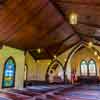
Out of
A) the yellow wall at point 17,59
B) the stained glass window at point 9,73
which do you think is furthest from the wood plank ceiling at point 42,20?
the stained glass window at point 9,73

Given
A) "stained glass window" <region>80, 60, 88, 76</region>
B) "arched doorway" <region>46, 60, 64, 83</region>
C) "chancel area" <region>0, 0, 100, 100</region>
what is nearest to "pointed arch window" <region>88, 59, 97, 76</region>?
"chancel area" <region>0, 0, 100, 100</region>

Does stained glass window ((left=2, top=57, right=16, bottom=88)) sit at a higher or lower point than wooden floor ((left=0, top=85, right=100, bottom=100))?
higher

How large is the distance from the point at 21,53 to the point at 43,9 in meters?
4.15

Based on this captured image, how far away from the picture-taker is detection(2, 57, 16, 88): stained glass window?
8.15m

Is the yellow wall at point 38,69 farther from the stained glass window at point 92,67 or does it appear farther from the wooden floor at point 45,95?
the wooden floor at point 45,95

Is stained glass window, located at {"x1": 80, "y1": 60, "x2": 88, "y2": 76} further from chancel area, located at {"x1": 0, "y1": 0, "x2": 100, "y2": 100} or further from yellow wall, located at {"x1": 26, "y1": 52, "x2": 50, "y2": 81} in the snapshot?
yellow wall, located at {"x1": 26, "y1": 52, "x2": 50, "y2": 81}

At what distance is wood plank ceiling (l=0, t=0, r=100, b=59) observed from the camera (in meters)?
5.19

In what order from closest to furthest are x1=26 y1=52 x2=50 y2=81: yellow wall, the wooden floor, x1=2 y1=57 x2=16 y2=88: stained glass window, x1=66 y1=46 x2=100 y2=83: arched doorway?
the wooden floor
x1=2 y1=57 x2=16 y2=88: stained glass window
x1=26 y1=52 x2=50 y2=81: yellow wall
x1=66 y1=46 x2=100 y2=83: arched doorway

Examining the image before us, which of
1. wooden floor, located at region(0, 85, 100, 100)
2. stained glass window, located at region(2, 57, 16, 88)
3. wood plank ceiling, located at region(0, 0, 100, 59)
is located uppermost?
wood plank ceiling, located at region(0, 0, 100, 59)

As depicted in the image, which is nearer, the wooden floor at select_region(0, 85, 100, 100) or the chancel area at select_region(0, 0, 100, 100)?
the wooden floor at select_region(0, 85, 100, 100)

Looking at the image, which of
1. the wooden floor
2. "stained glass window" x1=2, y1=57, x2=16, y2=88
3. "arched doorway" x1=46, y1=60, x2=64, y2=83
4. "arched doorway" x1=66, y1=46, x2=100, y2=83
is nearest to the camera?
the wooden floor

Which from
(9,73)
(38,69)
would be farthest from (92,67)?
(9,73)

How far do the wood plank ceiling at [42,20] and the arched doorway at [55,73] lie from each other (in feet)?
8.73

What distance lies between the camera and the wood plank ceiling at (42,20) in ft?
17.0
